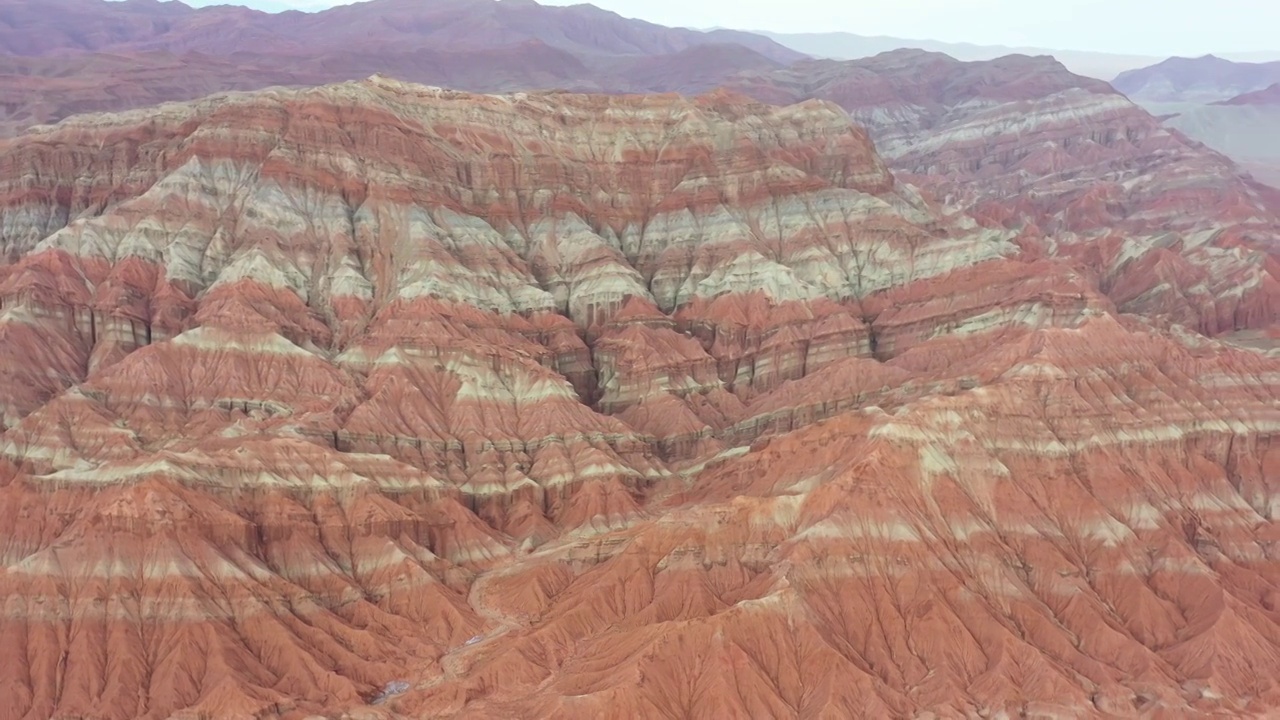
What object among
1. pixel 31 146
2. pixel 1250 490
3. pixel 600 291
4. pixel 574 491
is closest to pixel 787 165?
pixel 600 291

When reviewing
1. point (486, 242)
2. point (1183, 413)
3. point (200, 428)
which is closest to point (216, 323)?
point (200, 428)

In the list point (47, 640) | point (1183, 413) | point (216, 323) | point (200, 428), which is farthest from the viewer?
point (216, 323)

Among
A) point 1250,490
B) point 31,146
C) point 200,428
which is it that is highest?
point 31,146

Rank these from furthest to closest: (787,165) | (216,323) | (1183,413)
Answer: (787,165) → (216,323) → (1183,413)

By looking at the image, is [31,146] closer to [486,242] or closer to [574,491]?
[486,242]

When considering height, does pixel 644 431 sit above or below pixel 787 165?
below

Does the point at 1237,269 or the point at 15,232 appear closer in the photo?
the point at 15,232
